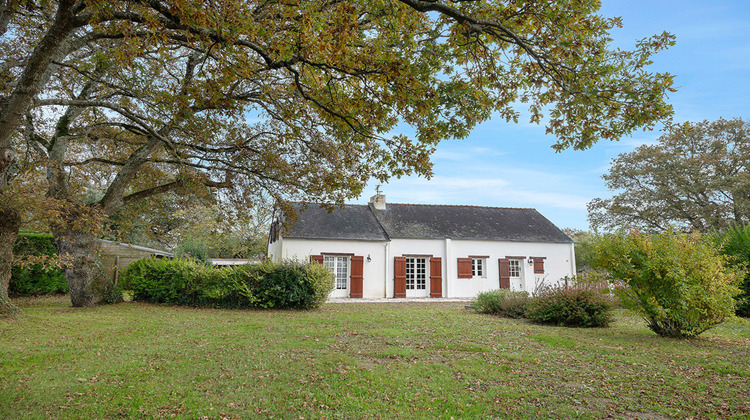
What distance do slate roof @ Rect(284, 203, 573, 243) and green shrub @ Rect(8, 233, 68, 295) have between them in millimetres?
8690

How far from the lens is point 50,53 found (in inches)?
225

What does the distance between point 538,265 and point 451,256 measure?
4688mm

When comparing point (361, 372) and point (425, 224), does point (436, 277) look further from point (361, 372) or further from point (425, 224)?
point (361, 372)

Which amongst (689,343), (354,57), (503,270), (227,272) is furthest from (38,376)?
(503,270)

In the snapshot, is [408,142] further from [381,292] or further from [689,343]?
[381,292]

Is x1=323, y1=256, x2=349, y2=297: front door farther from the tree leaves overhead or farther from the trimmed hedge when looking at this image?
the tree leaves overhead

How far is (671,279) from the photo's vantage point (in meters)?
7.53

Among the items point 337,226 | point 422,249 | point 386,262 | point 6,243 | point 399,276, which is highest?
point 337,226

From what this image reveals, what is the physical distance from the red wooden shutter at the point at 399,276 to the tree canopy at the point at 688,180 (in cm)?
1314

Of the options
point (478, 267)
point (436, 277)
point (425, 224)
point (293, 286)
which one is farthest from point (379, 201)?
point (293, 286)

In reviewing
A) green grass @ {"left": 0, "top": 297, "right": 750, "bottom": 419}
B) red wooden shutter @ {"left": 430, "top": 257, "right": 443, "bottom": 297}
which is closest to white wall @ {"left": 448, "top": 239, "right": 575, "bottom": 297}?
red wooden shutter @ {"left": 430, "top": 257, "right": 443, "bottom": 297}

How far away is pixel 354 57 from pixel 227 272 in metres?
9.74

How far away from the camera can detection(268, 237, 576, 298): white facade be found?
1850 centimetres

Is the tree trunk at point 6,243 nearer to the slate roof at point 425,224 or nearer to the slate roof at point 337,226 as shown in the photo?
the slate roof at point 337,226
